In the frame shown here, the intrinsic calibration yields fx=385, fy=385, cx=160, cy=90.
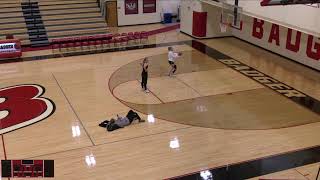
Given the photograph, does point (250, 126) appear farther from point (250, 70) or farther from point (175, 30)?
point (175, 30)

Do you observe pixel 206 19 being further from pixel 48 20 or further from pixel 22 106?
pixel 22 106

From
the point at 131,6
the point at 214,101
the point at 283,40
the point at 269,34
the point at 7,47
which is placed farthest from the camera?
the point at 131,6

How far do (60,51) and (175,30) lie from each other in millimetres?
8738

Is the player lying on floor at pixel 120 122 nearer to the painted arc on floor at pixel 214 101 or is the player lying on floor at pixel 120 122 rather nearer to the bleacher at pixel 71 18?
the painted arc on floor at pixel 214 101

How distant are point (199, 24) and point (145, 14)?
6183 millimetres

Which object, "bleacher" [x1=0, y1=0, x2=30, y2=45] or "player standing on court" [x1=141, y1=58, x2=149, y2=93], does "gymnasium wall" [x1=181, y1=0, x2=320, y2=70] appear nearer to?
"player standing on court" [x1=141, y1=58, x2=149, y2=93]

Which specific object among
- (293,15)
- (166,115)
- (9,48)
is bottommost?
(166,115)

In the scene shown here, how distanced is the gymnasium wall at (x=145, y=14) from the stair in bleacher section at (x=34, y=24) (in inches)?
235

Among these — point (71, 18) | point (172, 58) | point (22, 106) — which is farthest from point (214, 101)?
point (71, 18)

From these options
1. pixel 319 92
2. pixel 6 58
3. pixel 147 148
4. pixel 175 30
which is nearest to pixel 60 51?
pixel 6 58

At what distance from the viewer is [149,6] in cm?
2892

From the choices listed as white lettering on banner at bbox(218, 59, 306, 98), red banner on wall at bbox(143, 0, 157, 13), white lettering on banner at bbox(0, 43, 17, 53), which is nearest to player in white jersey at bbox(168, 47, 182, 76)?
white lettering on banner at bbox(218, 59, 306, 98)

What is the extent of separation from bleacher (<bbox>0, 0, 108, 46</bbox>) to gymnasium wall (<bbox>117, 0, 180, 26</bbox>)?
2.15 metres

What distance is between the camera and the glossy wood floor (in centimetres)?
1088
